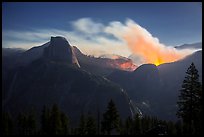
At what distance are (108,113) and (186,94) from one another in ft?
79.2

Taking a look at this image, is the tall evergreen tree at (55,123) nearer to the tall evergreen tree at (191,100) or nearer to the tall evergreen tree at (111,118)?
the tall evergreen tree at (111,118)

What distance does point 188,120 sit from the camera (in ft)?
154

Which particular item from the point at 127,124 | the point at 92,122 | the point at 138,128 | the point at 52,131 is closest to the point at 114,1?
the point at 52,131

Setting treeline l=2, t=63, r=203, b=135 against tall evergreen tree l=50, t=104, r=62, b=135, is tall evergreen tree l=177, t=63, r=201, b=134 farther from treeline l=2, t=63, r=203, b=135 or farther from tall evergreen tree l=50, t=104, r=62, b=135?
tall evergreen tree l=50, t=104, r=62, b=135

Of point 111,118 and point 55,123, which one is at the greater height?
point 111,118

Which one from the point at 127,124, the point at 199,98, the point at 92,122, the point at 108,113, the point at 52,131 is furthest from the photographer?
the point at 127,124

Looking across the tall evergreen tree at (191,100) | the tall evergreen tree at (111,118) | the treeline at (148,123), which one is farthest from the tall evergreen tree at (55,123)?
the tall evergreen tree at (191,100)

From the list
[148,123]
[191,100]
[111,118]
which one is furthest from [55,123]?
[148,123]

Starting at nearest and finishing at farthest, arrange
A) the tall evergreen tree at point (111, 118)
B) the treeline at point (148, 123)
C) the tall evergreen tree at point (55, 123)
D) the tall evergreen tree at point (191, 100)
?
the tall evergreen tree at point (191, 100), the treeline at point (148, 123), the tall evergreen tree at point (111, 118), the tall evergreen tree at point (55, 123)

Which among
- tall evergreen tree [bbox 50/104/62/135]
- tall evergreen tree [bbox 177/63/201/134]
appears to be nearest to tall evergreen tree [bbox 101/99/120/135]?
tall evergreen tree [bbox 50/104/62/135]

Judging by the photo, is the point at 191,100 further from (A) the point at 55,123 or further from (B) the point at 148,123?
(B) the point at 148,123

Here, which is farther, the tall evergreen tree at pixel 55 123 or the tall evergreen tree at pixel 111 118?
the tall evergreen tree at pixel 55 123

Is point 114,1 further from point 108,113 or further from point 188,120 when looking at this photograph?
point 108,113

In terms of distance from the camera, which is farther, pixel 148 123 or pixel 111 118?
pixel 148 123
